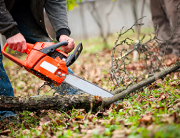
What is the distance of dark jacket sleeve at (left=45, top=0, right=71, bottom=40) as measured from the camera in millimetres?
2506

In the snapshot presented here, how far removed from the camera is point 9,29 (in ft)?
6.58

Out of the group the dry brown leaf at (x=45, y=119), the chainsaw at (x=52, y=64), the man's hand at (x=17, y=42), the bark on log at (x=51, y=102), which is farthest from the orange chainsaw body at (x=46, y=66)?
the dry brown leaf at (x=45, y=119)

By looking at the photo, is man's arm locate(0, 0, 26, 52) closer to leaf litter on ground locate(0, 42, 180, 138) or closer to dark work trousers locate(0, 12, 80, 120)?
dark work trousers locate(0, 12, 80, 120)

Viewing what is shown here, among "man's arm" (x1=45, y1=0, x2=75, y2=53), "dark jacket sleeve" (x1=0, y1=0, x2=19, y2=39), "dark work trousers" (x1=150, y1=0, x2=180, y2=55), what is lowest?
"dark jacket sleeve" (x1=0, y1=0, x2=19, y2=39)

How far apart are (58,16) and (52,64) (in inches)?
32.6

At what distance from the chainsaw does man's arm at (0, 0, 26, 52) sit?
16 cm

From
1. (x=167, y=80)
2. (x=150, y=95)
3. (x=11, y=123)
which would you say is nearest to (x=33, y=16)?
(x=11, y=123)

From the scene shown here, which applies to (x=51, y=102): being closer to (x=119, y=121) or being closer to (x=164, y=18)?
(x=119, y=121)

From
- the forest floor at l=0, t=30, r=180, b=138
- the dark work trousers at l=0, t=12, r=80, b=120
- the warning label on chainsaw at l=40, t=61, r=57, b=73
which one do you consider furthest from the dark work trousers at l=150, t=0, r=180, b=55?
the warning label on chainsaw at l=40, t=61, r=57, b=73

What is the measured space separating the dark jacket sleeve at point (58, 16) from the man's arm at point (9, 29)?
1.98 ft

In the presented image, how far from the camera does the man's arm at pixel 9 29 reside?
1.99 m

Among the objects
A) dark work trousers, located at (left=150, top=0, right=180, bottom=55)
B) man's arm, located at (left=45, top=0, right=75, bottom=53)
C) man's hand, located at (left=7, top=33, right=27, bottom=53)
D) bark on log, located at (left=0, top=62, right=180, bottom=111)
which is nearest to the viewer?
bark on log, located at (left=0, top=62, right=180, bottom=111)

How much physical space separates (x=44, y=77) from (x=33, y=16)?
3.62ft

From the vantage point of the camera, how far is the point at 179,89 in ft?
6.84
